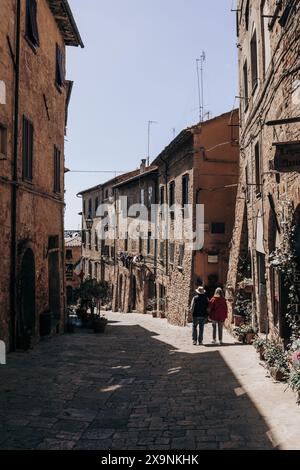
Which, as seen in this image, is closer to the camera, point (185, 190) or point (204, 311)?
point (204, 311)

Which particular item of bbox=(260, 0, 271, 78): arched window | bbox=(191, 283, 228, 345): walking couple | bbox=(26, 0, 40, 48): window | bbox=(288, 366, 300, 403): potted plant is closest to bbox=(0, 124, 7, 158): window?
bbox=(26, 0, 40, 48): window

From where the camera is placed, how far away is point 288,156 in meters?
5.62

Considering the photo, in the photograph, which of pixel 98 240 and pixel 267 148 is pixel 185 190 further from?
pixel 98 240

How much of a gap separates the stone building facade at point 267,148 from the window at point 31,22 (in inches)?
231

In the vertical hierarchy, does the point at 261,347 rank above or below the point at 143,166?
below

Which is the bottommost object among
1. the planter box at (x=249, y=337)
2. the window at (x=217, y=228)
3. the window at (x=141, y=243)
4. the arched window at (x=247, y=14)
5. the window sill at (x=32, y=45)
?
the planter box at (x=249, y=337)

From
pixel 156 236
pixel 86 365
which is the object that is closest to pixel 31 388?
pixel 86 365

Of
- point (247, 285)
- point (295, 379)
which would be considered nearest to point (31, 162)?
point (247, 285)

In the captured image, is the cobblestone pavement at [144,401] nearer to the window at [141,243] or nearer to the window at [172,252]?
the window at [172,252]

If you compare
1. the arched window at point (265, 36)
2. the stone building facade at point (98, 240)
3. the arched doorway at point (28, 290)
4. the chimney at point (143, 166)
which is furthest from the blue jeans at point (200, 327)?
the stone building facade at point (98, 240)

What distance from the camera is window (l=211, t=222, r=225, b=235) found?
18.0 meters

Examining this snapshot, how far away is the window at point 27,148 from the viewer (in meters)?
11.2

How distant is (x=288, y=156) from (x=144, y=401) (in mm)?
4253

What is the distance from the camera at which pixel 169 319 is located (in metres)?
21.6
